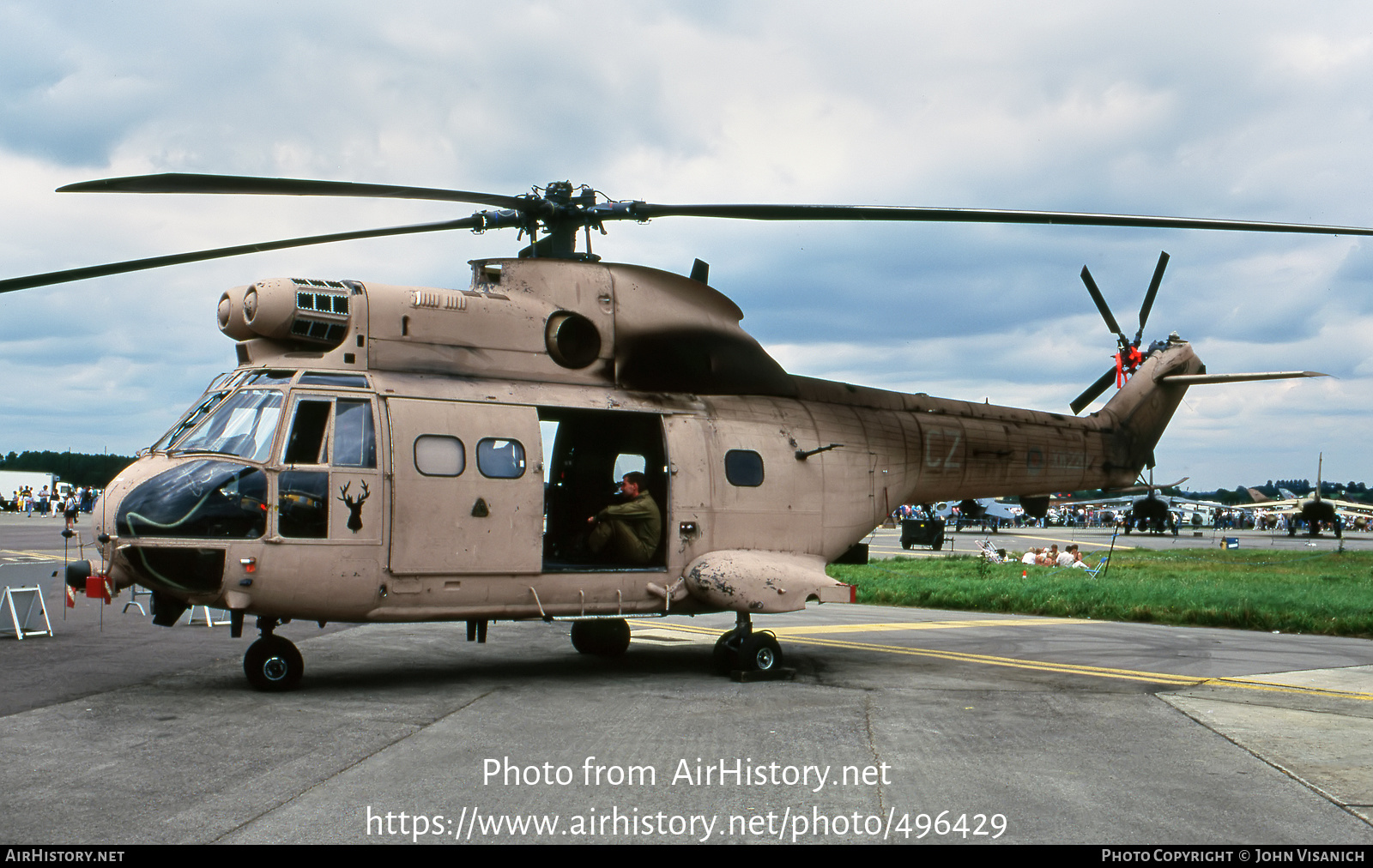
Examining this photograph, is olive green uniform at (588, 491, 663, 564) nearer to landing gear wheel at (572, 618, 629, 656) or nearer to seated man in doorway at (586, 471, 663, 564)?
seated man in doorway at (586, 471, 663, 564)

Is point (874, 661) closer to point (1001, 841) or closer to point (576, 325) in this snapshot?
point (576, 325)

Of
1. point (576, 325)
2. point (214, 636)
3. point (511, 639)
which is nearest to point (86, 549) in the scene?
point (214, 636)

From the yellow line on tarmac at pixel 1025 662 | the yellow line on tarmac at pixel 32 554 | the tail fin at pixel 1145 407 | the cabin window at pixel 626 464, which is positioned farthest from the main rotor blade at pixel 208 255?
the yellow line on tarmac at pixel 32 554

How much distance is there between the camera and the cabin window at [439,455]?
988cm

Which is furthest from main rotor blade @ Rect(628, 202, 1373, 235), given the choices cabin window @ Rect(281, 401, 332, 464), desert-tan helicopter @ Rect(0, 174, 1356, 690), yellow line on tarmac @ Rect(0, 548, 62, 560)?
yellow line on tarmac @ Rect(0, 548, 62, 560)

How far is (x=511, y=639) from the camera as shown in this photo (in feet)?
48.7

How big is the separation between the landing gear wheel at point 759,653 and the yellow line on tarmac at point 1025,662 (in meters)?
2.64

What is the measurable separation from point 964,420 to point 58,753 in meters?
10.7

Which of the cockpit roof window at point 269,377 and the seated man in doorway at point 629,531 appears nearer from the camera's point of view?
the cockpit roof window at point 269,377

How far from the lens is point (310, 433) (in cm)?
954

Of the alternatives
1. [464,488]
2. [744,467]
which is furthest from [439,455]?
[744,467]

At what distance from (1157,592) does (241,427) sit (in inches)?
623

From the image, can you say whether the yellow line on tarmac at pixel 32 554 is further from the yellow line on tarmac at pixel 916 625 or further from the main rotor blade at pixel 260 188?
the main rotor blade at pixel 260 188

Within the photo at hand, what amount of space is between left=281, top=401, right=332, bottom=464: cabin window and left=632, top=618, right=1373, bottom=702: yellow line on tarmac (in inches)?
293
